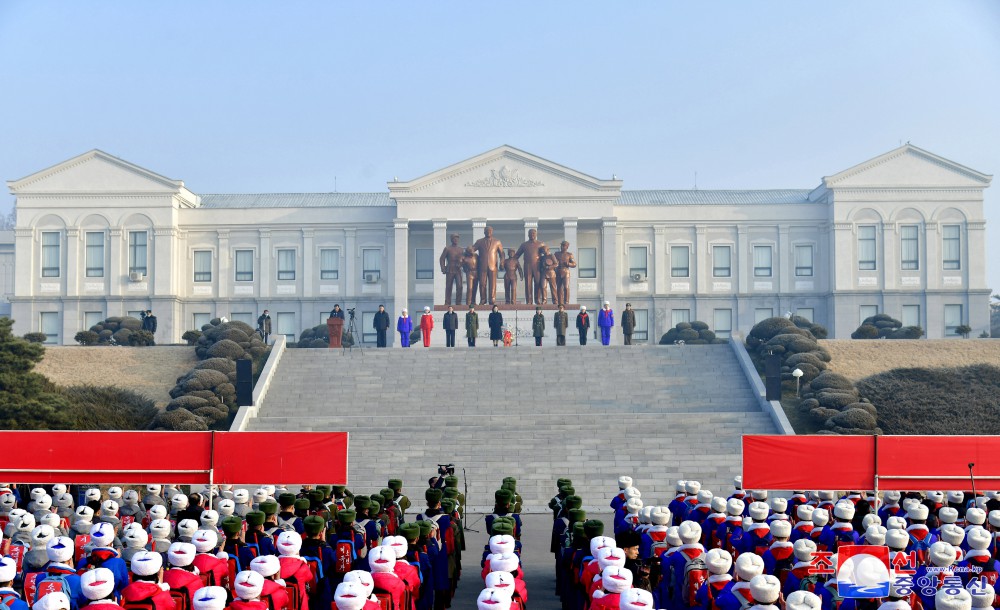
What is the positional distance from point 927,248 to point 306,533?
170 feet

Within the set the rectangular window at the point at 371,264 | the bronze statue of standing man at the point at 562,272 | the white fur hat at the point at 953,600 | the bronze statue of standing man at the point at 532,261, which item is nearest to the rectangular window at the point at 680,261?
the rectangular window at the point at 371,264

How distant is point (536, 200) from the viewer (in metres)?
57.5

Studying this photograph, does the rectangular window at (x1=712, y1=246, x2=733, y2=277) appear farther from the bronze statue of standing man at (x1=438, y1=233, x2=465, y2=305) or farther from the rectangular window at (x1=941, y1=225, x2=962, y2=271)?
the bronze statue of standing man at (x1=438, y1=233, x2=465, y2=305)

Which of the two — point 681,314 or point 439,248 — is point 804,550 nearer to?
point 439,248

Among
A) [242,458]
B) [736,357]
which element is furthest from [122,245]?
[242,458]

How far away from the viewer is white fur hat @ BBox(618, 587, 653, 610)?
25.9ft

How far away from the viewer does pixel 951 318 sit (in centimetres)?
5825

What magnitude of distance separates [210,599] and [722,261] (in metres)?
54.0

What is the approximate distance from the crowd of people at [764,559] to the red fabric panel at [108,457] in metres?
5.54

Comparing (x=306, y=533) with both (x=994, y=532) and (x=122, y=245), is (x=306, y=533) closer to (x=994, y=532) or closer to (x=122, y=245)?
(x=994, y=532)

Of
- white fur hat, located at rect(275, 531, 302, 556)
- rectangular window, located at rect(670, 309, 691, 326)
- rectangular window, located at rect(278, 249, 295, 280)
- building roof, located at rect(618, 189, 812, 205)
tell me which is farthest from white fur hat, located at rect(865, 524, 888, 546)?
building roof, located at rect(618, 189, 812, 205)

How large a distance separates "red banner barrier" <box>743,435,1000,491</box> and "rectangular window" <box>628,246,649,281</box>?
43.7 m

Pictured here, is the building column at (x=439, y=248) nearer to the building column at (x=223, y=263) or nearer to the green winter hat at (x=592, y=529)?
the building column at (x=223, y=263)

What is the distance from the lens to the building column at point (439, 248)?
184 feet
